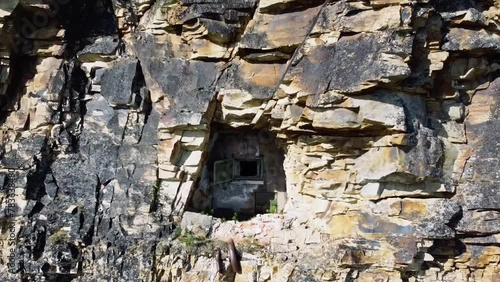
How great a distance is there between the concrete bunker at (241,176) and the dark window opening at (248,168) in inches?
1.3

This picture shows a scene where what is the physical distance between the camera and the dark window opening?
8914 mm

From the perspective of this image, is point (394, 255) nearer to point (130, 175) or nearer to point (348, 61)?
point (348, 61)

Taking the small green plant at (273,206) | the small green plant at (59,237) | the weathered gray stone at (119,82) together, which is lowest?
the small green plant at (59,237)

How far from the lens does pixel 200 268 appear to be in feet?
24.4

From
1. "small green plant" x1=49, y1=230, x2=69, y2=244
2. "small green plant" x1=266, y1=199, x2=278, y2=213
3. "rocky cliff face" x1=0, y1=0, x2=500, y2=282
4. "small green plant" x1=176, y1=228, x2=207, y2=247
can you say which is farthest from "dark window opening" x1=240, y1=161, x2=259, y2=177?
"small green plant" x1=49, y1=230, x2=69, y2=244

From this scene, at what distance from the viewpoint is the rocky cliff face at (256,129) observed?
7.03 metres

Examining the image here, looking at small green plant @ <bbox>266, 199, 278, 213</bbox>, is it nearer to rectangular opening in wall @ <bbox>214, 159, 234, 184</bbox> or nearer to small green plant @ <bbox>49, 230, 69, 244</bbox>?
rectangular opening in wall @ <bbox>214, 159, 234, 184</bbox>

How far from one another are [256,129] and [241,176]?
936 mm

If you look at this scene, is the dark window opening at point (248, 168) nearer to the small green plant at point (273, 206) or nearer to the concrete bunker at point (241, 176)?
the concrete bunker at point (241, 176)

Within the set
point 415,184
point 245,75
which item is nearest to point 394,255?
point 415,184

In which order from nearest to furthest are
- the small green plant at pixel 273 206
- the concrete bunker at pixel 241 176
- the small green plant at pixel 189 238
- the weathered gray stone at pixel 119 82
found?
the small green plant at pixel 189 238, the weathered gray stone at pixel 119 82, the small green plant at pixel 273 206, the concrete bunker at pixel 241 176

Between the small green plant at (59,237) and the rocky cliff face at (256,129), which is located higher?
the rocky cliff face at (256,129)

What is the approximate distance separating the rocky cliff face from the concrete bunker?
0.28 m

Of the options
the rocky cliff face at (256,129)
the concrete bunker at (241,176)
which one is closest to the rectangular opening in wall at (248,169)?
the concrete bunker at (241,176)
